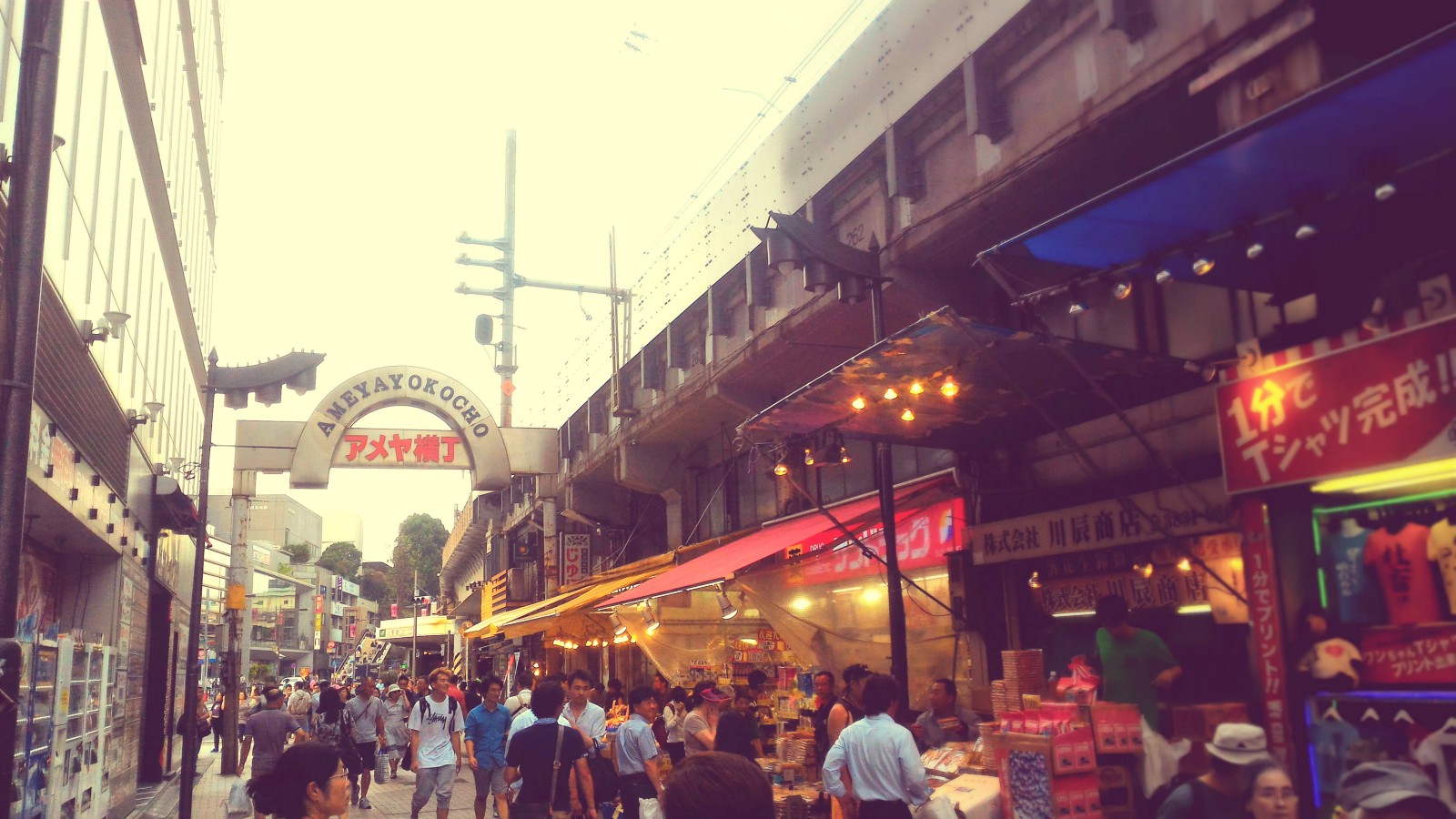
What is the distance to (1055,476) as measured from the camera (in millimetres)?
10641

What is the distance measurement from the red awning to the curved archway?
527 centimetres

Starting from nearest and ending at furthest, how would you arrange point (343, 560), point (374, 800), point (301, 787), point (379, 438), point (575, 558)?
point (301, 787)
point (374, 800)
point (379, 438)
point (575, 558)
point (343, 560)

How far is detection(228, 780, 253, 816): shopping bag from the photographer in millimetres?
5281

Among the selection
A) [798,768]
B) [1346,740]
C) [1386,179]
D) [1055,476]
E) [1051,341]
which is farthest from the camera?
[798,768]

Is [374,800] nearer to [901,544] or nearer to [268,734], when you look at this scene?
[268,734]

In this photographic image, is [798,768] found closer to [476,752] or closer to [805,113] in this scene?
[476,752]

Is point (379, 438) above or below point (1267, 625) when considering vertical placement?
above

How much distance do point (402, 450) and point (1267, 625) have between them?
16.4 metres

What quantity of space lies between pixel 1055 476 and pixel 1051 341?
11.7 feet

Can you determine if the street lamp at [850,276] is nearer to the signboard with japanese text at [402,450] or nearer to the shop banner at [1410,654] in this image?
the shop banner at [1410,654]

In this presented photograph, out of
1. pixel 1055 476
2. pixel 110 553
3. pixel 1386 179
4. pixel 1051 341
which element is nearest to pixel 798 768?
pixel 1055 476

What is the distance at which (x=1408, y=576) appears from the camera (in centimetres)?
629

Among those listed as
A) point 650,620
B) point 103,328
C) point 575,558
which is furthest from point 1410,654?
point 575,558

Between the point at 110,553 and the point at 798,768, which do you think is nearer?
the point at 798,768
